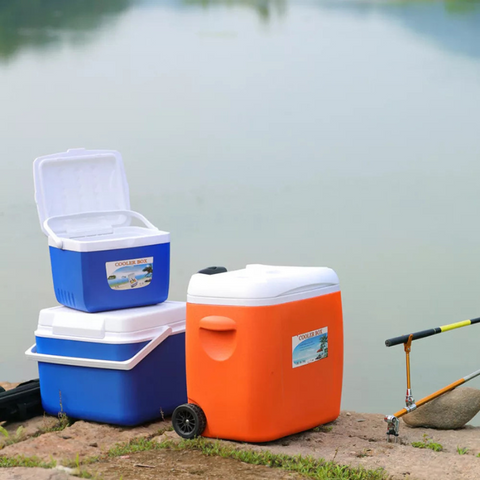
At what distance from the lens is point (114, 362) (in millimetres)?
4359

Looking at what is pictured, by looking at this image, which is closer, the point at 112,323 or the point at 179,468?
the point at 179,468

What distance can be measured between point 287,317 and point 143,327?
3.01 ft

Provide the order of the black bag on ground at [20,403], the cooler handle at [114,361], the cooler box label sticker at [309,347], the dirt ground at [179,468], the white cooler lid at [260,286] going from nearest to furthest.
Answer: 1. the dirt ground at [179,468]
2. the white cooler lid at [260,286]
3. the cooler box label sticker at [309,347]
4. the cooler handle at [114,361]
5. the black bag on ground at [20,403]

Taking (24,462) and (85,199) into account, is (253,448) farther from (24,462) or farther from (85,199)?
(85,199)

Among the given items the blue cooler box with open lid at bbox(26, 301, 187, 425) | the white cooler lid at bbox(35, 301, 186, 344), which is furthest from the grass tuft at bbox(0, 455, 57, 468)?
the white cooler lid at bbox(35, 301, 186, 344)

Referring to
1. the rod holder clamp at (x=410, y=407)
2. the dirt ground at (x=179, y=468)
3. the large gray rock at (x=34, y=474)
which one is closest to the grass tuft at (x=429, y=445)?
the rod holder clamp at (x=410, y=407)

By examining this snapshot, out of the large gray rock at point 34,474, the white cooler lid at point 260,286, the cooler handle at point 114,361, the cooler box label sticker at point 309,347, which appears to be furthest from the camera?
the cooler handle at point 114,361

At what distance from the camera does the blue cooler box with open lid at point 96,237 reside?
4457 mm

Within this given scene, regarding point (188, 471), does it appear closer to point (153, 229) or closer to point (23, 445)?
point (23, 445)

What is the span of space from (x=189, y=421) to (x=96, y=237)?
1.37 meters

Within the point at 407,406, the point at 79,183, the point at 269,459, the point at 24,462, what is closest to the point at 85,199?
the point at 79,183

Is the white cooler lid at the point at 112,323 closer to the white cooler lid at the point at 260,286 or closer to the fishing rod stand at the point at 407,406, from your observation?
the white cooler lid at the point at 260,286

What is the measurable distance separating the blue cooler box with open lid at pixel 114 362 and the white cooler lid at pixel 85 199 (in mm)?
437

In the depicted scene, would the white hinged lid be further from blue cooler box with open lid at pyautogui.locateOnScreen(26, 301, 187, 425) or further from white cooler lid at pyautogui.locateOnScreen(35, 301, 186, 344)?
blue cooler box with open lid at pyautogui.locateOnScreen(26, 301, 187, 425)
